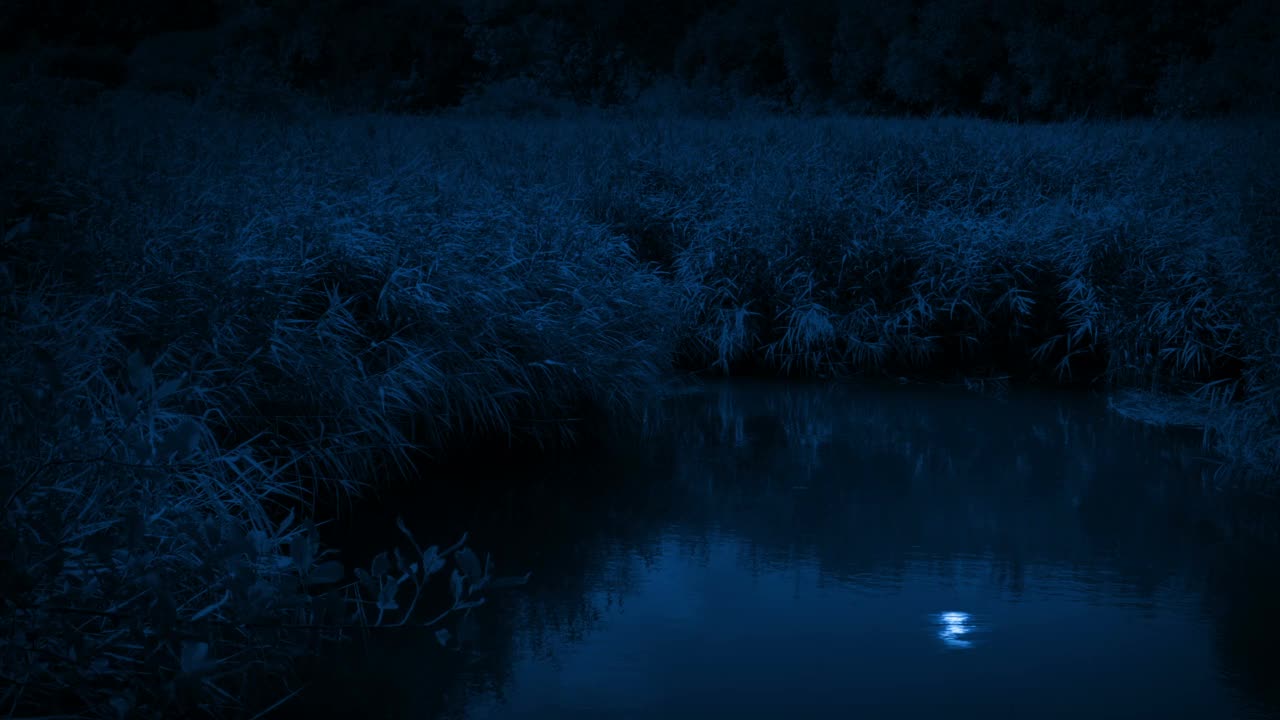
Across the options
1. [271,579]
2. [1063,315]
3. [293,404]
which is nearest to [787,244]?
[1063,315]

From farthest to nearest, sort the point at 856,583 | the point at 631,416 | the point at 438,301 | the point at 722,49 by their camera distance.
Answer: the point at 722,49, the point at 631,416, the point at 438,301, the point at 856,583

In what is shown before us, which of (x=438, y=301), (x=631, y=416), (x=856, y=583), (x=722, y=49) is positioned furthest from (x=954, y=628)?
(x=722, y=49)

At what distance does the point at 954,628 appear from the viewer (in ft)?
11.0

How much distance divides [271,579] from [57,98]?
4562mm

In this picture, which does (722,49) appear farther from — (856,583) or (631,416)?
(856,583)

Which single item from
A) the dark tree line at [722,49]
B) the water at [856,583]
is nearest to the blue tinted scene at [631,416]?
the water at [856,583]

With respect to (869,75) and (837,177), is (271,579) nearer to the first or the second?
(837,177)

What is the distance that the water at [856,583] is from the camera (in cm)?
295

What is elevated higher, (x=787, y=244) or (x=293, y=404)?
(x=787, y=244)

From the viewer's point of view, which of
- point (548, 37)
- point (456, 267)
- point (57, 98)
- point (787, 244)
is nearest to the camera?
point (456, 267)

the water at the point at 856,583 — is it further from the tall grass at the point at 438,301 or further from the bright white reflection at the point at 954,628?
the tall grass at the point at 438,301

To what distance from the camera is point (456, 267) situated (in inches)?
185

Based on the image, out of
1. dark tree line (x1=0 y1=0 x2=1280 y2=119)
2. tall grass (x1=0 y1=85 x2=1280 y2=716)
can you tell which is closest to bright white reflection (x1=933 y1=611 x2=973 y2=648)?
tall grass (x1=0 y1=85 x2=1280 y2=716)

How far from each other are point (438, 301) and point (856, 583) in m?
1.86
